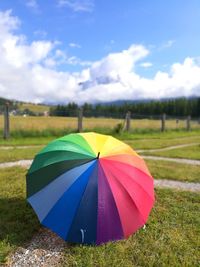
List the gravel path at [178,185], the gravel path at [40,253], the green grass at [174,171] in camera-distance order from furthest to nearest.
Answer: the green grass at [174,171], the gravel path at [178,185], the gravel path at [40,253]

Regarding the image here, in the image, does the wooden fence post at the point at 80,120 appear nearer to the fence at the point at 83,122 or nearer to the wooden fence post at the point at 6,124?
the fence at the point at 83,122

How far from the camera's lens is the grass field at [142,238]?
4.52m

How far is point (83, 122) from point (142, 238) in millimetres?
16946

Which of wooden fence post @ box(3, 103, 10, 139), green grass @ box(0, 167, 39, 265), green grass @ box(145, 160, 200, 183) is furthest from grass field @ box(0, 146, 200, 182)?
wooden fence post @ box(3, 103, 10, 139)

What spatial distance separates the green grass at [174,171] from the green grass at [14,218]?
3429mm

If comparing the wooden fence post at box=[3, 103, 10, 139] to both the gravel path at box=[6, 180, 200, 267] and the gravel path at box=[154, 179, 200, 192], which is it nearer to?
the gravel path at box=[154, 179, 200, 192]

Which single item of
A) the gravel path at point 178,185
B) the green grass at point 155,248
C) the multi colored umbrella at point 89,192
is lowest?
the green grass at point 155,248

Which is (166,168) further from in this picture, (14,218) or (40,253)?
(40,253)

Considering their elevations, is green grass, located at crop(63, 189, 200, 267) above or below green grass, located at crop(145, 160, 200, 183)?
below

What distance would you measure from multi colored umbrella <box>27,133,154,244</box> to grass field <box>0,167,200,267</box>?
205 mm

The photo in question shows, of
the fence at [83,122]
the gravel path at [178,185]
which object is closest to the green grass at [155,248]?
the gravel path at [178,185]

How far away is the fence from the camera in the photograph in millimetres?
18167

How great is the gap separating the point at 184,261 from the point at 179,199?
8.53 feet

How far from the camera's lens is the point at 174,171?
974 cm
